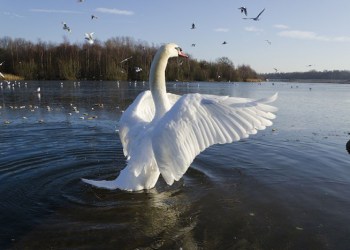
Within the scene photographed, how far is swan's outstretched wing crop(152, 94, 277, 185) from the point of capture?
238 inches

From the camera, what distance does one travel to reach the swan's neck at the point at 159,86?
772cm

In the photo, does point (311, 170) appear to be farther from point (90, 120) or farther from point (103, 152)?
point (90, 120)

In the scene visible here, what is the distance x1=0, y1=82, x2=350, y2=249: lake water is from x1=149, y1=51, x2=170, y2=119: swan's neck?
1.66m

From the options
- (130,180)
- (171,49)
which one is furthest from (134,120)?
(171,49)

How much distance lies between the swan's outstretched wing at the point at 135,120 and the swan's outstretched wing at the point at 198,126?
1.08 metres

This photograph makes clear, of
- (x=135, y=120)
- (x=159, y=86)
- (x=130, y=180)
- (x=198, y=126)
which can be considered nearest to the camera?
(x=198, y=126)

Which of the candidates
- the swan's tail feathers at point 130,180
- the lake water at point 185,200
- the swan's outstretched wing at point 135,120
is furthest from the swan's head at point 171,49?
the lake water at point 185,200

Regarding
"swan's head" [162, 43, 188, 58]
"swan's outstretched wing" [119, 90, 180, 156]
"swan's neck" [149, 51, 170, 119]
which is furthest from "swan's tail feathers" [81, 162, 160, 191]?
"swan's head" [162, 43, 188, 58]

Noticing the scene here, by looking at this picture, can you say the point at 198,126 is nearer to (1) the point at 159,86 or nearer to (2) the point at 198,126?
(2) the point at 198,126

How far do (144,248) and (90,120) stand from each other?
37.7 feet

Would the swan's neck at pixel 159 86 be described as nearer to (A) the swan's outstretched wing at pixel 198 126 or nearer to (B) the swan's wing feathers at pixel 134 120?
(B) the swan's wing feathers at pixel 134 120

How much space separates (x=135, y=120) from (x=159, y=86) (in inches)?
33.6

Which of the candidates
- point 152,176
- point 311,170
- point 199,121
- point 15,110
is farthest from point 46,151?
point 15,110

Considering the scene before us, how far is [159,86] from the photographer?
25.6 feet
